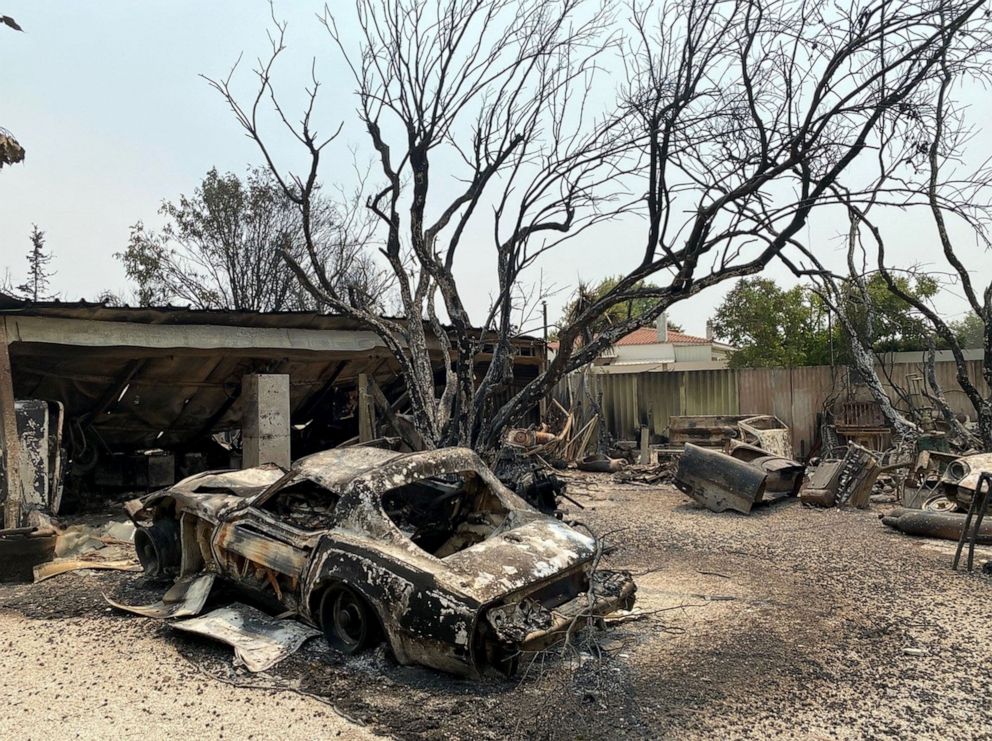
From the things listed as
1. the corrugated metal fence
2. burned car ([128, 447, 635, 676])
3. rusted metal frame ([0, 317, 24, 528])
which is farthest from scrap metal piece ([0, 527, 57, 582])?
the corrugated metal fence

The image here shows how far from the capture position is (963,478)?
27.6ft

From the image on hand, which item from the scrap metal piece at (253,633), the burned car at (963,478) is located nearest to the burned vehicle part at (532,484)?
the scrap metal piece at (253,633)

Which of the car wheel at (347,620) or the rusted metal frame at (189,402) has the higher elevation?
the rusted metal frame at (189,402)

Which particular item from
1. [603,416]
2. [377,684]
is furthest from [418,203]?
[603,416]

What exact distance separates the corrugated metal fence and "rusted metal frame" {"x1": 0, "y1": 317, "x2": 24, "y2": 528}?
12689mm

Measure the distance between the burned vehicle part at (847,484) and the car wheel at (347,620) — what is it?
844 centimetres

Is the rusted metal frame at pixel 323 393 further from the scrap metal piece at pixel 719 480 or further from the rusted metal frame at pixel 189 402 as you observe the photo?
the scrap metal piece at pixel 719 480

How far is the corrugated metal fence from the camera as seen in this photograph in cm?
1539

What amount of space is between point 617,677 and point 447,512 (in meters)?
1.99

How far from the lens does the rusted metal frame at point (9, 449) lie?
7520 millimetres

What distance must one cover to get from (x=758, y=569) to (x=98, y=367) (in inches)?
358

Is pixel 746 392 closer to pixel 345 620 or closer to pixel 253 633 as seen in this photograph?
pixel 345 620

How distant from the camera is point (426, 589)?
4.19 meters

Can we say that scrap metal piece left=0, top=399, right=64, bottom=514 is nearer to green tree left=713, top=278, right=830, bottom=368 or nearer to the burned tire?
the burned tire
